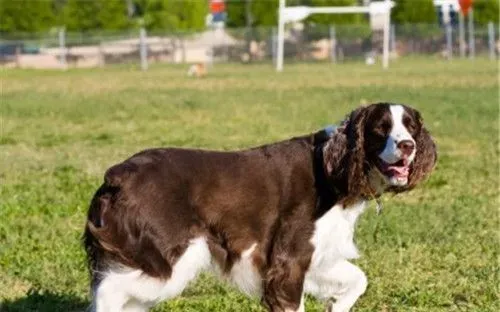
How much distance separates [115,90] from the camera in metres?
27.9

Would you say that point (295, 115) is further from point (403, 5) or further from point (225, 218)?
point (403, 5)

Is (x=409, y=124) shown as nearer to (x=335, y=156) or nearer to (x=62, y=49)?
(x=335, y=156)

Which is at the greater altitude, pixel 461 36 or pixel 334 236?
pixel 461 36

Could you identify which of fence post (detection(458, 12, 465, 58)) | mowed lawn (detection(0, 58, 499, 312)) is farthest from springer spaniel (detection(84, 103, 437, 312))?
fence post (detection(458, 12, 465, 58))

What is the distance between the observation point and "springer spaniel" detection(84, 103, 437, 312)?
17.5ft

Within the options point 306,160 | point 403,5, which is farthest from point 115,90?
point 403,5

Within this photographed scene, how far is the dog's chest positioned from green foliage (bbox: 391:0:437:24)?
6326 cm

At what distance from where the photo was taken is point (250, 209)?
18.1 ft

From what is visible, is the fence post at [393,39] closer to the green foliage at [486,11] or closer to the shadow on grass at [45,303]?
the green foliage at [486,11]

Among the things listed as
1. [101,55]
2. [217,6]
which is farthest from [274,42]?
[217,6]

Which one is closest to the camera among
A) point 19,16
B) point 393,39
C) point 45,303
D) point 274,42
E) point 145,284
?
point 145,284

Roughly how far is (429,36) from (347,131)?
58.3 meters

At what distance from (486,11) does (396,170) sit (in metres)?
65.9

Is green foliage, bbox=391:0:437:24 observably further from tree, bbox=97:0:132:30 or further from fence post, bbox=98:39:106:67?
fence post, bbox=98:39:106:67
